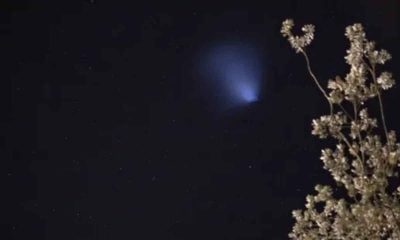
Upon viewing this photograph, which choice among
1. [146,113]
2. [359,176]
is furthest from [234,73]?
[359,176]

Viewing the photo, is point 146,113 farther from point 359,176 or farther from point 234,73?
point 359,176

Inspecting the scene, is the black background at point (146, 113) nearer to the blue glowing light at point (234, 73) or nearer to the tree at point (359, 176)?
the blue glowing light at point (234, 73)

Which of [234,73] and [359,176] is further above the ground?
[234,73]

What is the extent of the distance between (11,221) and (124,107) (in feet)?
1.30

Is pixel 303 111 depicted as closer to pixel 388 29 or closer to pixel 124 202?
pixel 388 29

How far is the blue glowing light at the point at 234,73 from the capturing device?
1.94m

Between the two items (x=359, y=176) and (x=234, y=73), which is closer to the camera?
(x=359, y=176)

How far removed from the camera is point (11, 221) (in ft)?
6.34

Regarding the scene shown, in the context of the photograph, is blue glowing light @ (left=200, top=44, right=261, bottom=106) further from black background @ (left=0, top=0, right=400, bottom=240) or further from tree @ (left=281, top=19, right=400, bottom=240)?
tree @ (left=281, top=19, right=400, bottom=240)

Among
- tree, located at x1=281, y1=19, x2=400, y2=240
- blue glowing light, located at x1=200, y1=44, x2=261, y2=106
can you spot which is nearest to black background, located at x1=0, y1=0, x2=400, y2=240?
blue glowing light, located at x1=200, y1=44, x2=261, y2=106

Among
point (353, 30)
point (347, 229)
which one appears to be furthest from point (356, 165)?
point (353, 30)

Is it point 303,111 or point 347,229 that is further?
point 303,111

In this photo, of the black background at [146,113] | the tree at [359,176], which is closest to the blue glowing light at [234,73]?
the black background at [146,113]

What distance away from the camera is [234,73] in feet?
6.38
